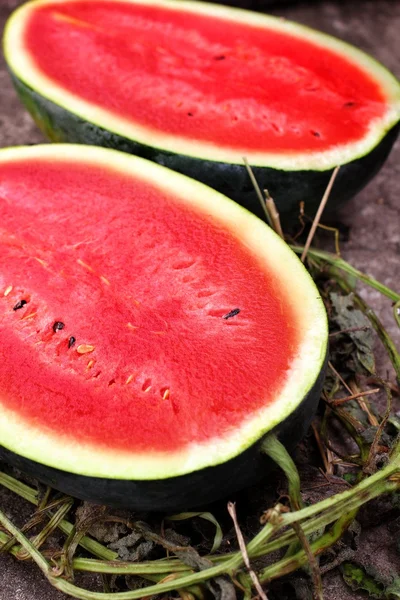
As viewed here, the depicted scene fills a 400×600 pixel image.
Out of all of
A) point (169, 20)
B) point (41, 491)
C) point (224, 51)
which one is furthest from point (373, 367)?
point (169, 20)

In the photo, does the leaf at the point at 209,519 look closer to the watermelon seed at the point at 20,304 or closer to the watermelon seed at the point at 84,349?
the watermelon seed at the point at 84,349

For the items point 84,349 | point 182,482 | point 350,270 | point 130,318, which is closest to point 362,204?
point 350,270

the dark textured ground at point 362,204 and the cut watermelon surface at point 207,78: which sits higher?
the cut watermelon surface at point 207,78

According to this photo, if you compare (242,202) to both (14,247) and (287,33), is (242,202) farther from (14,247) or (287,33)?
(287,33)

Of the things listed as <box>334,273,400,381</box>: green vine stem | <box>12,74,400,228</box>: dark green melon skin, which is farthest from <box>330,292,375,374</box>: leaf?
<box>12,74,400,228</box>: dark green melon skin

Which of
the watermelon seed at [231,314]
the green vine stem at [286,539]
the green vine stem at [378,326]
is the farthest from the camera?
the green vine stem at [378,326]

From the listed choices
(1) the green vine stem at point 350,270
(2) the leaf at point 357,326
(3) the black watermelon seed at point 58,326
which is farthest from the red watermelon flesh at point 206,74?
(3) the black watermelon seed at point 58,326

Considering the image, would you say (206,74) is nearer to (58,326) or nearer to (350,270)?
(350,270)
